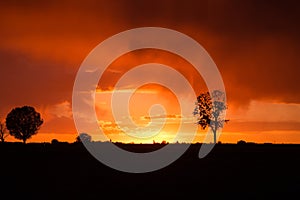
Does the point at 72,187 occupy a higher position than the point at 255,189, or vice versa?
the point at 255,189

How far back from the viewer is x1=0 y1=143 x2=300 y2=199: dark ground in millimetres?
23253

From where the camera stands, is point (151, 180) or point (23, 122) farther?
point (23, 122)

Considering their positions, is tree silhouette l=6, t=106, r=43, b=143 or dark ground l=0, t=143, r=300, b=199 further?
tree silhouette l=6, t=106, r=43, b=143

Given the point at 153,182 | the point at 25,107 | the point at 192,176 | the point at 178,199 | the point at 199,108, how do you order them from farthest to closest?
the point at 25,107 < the point at 199,108 < the point at 192,176 < the point at 153,182 < the point at 178,199

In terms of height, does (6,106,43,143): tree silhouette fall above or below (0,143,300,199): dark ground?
above

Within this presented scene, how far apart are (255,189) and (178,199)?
17.8ft

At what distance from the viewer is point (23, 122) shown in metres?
97.3

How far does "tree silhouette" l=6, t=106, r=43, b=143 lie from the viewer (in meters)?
96.4

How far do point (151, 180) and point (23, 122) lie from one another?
7487 centimetres

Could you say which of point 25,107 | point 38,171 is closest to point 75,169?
point 38,171

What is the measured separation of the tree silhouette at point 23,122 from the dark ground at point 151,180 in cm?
6065

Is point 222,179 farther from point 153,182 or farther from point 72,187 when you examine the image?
point 72,187

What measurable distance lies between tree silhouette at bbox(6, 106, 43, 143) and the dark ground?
6065 cm

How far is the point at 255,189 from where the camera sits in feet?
81.9
